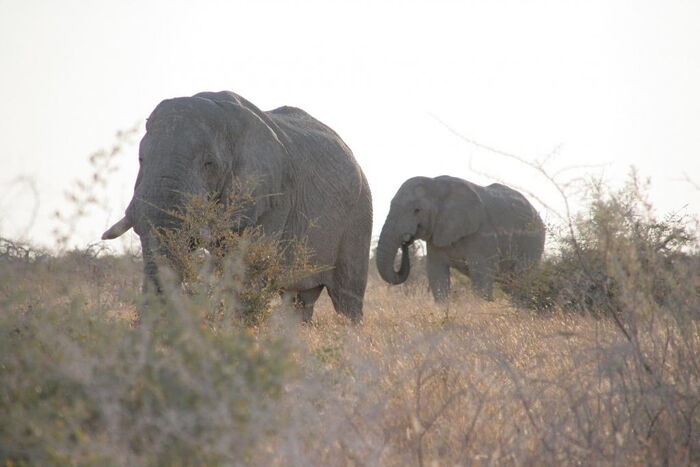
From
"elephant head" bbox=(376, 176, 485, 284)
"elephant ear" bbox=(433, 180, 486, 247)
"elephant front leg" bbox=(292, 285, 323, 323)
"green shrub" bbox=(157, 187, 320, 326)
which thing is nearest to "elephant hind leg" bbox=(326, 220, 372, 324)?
"elephant front leg" bbox=(292, 285, 323, 323)

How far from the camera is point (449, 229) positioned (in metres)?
15.0

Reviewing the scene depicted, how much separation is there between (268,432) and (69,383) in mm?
634

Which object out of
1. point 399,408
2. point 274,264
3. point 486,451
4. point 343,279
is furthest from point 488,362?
point 343,279

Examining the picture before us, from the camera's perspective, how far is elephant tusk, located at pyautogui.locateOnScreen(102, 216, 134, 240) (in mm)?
7109

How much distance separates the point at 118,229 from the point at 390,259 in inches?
304

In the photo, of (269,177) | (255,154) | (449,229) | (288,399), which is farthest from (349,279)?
(288,399)

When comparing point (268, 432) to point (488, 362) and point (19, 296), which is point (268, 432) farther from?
point (488, 362)

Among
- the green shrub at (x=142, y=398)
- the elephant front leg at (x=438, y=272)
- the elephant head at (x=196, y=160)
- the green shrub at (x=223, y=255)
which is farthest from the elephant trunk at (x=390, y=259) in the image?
the green shrub at (x=142, y=398)

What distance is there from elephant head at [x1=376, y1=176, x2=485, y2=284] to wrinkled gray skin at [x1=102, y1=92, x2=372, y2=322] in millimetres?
4699

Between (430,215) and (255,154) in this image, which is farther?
(430,215)

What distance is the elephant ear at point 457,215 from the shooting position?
589 inches

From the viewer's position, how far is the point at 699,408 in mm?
3811

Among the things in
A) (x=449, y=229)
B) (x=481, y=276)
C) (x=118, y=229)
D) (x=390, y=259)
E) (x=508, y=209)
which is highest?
(x=508, y=209)

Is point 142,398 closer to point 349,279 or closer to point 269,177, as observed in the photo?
point 269,177
